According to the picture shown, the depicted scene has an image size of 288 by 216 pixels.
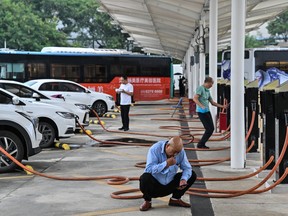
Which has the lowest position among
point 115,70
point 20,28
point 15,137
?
point 15,137

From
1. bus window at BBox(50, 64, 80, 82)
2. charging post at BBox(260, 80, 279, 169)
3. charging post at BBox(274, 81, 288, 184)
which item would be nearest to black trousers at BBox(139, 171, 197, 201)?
charging post at BBox(274, 81, 288, 184)

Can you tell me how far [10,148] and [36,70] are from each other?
61.5 ft

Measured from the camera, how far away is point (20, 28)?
48938mm

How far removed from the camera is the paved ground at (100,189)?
22.6 ft

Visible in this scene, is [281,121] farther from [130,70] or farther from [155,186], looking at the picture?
[130,70]

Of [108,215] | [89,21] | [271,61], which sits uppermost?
[89,21]

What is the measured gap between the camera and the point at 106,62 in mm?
29359

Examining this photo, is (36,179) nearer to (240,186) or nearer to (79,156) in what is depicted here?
(79,156)

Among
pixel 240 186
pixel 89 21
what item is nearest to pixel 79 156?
pixel 240 186

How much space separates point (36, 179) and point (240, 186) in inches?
135

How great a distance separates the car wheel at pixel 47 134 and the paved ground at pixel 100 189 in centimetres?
23

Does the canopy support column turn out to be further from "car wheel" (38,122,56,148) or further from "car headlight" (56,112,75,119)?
"car wheel" (38,122,56,148)

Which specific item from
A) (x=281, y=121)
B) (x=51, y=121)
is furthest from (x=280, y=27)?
(x=281, y=121)

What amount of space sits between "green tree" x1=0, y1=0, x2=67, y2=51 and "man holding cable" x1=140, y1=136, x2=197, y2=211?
43.6 meters
